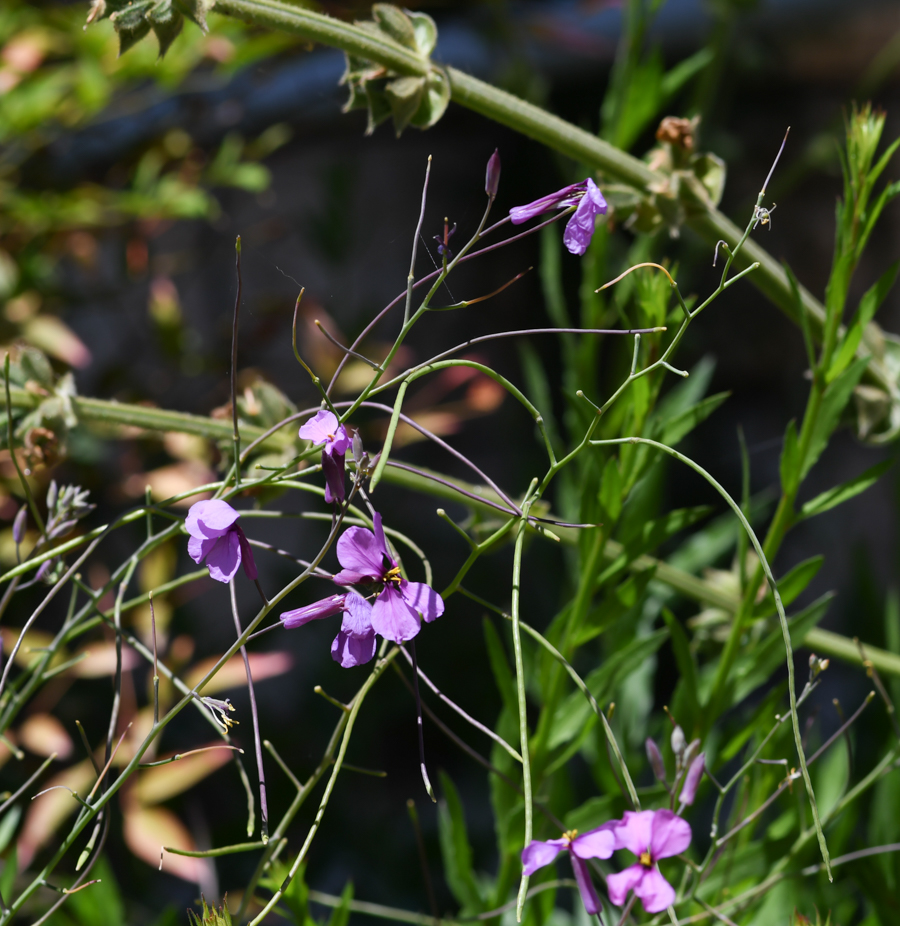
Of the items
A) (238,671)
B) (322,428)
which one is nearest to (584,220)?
(322,428)

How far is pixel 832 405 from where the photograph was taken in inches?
14.9

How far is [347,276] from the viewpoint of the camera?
3.24 ft

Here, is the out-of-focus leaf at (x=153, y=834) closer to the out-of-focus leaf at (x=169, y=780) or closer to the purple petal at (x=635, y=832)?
the out-of-focus leaf at (x=169, y=780)

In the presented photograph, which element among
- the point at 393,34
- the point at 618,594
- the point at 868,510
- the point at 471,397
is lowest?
the point at 868,510

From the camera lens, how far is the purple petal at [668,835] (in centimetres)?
29

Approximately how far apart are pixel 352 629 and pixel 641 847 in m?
0.13

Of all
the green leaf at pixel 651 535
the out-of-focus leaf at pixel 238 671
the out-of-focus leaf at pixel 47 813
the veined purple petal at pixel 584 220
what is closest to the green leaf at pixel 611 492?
the green leaf at pixel 651 535

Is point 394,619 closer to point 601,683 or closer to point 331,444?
point 331,444

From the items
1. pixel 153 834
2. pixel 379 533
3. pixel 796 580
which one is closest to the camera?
pixel 379 533

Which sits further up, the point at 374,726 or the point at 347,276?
the point at 347,276

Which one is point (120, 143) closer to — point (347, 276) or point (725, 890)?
point (347, 276)

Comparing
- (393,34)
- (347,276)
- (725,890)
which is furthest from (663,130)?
(347,276)

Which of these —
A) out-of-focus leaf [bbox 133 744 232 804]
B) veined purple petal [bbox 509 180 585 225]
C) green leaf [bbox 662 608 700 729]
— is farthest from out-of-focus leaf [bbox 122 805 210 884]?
veined purple petal [bbox 509 180 585 225]

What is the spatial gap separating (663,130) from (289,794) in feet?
2.21
